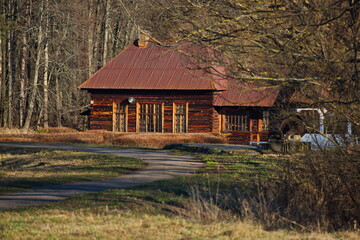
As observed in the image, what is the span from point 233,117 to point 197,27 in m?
28.5

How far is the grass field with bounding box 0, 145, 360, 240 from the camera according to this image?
971 centimetres

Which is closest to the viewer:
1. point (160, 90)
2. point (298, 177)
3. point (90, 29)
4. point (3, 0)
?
point (298, 177)

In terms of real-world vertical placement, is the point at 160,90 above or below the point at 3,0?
below

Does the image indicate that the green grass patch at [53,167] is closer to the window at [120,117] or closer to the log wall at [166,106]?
the window at [120,117]

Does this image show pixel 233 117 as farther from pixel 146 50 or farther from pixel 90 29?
pixel 90 29

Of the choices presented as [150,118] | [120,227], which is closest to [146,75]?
[150,118]

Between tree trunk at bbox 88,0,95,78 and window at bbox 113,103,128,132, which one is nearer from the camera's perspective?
window at bbox 113,103,128,132

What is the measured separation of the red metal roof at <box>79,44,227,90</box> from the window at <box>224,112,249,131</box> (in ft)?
6.08

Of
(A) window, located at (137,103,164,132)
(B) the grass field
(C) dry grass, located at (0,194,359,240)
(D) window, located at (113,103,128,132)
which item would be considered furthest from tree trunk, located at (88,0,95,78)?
(C) dry grass, located at (0,194,359,240)

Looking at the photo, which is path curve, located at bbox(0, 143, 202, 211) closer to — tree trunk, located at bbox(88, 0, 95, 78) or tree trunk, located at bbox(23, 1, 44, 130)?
tree trunk, located at bbox(23, 1, 44, 130)

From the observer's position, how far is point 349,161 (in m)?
10.9

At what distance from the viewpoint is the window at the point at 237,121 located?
38.5m

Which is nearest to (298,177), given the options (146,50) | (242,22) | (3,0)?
(242,22)

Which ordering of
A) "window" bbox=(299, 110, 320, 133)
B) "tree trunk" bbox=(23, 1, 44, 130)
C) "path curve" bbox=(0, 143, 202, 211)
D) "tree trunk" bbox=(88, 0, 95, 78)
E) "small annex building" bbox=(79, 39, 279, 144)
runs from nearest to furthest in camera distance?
1. "window" bbox=(299, 110, 320, 133)
2. "path curve" bbox=(0, 143, 202, 211)
3. "small annex building" bbox=(79, 39, 279, 144)
4. "tree trunk" bbox=(23, 1, 44, 130)
5. "tree trunk" bbox=(88, 0, 95, 78)
